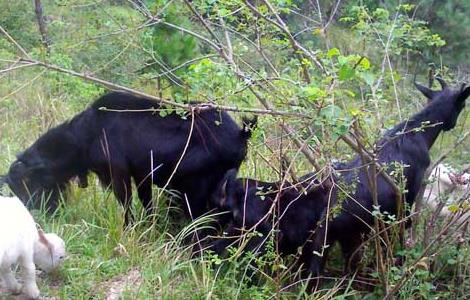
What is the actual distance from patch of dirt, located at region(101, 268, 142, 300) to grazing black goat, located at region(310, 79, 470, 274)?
1366mm

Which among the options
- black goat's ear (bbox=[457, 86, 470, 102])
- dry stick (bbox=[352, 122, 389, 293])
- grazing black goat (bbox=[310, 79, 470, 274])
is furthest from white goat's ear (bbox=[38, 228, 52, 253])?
black goat's ear (bbox=[457, 86, 470, 102])

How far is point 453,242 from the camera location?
6.08 meters

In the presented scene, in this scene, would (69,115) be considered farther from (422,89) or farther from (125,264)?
(422,89)

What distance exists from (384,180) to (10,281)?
2.80m

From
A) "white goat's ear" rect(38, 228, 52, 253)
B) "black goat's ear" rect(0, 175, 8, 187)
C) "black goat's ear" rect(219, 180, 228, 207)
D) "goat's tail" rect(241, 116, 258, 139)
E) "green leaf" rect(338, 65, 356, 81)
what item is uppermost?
"green leaf" rect(338, 65, 356, 81)

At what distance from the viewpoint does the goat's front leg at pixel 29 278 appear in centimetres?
491

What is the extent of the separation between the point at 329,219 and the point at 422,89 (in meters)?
1.58

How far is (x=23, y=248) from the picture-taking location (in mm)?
4797

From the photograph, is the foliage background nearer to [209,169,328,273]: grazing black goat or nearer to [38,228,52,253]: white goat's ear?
[209,169,328,273]: grazing black goat

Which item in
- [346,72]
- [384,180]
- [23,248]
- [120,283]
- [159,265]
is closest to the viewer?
[346,72]

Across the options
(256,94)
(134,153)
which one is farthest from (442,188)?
(134,153)

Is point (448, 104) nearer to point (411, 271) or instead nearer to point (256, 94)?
point (411, 271)

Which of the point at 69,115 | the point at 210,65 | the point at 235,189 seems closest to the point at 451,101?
the point at 235,189

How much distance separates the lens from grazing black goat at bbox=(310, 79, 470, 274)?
5.90 m
